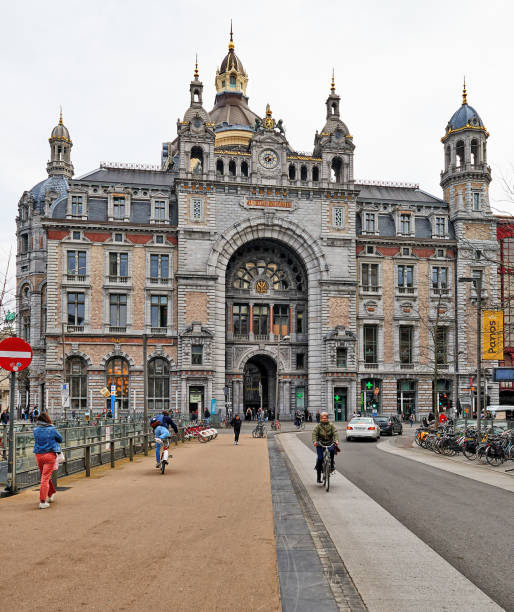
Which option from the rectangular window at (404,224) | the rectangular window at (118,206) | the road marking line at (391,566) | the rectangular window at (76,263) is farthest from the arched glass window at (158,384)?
the road marking line at (391,566)

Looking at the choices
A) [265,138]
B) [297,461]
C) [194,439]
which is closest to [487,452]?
[297,461]

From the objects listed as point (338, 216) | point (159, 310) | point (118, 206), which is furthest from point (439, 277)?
point (118, 206)

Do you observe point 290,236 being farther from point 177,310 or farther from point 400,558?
point 400,558

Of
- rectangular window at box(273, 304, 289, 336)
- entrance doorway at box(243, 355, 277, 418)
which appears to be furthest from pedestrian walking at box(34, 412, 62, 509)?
entrance doorway at box(243, 355, 277, 418)

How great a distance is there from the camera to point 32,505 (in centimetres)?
1370

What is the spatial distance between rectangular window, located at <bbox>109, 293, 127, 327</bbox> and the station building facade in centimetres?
13

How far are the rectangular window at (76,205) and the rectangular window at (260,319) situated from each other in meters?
18.3

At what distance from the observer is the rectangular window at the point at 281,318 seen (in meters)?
Answer: 66.3

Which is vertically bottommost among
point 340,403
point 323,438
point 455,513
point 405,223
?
point 340,403

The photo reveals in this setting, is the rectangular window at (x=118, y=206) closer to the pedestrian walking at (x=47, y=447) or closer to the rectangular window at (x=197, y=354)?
the rectangular window at (x=197, y=354)

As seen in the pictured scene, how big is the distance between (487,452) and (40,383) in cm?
4728

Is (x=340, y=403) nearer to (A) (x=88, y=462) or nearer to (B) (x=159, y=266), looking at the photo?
(B) (x=159, y=266)

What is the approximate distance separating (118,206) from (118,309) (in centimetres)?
937

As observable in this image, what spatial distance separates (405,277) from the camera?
67000 mm
